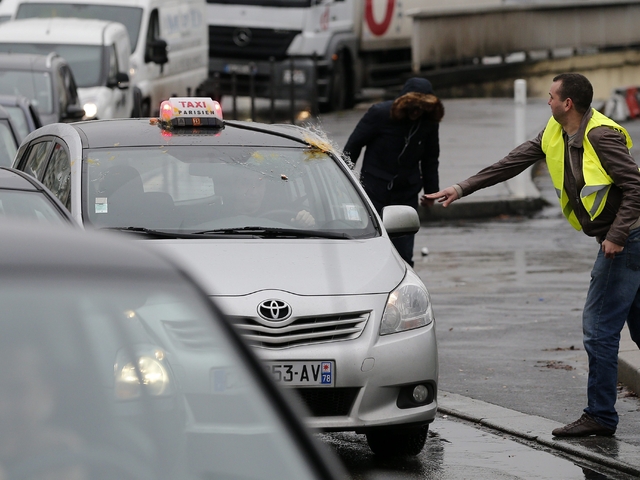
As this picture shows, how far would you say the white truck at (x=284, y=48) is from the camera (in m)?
24.9

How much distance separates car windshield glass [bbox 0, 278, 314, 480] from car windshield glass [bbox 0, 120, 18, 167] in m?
8.06

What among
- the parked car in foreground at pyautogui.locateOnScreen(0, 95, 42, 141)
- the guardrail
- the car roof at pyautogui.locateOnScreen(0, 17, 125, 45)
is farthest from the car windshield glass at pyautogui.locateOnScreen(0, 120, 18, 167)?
the guardrail

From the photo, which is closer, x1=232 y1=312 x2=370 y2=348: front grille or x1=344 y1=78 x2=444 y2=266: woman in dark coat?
x1=232 y1=312 x2=370 y2=348: front grille

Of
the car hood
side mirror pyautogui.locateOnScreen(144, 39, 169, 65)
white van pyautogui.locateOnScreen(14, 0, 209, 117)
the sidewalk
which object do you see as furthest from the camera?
side mirror pyautogui.locateOnScreen(144, 39, 169, 65)

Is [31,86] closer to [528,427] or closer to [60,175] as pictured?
[60,175]

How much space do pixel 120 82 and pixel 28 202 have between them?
13.0m

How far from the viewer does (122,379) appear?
236 cm

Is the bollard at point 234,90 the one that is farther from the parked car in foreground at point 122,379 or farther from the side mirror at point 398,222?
the parked car in foreground at point 122,379

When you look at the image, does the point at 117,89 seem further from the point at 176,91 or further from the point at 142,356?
the point at 142,356

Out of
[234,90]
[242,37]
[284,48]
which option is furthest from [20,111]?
[242,37]

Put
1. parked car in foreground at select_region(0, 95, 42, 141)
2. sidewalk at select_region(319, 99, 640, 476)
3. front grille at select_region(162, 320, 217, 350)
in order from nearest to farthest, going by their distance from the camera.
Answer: front grille at select_region(162, 320, 217, 350), sidewalk at select_region(319, 99, 640, 476), parked car in foreground at select_region(0, 95, 42, 141)

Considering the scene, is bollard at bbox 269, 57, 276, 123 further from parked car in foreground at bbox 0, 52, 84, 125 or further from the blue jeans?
the blue jeans

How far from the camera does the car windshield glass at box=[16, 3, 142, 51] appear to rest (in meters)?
21.1

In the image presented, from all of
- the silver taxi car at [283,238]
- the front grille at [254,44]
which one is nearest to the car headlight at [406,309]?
the silver taxi car at [283,238]
